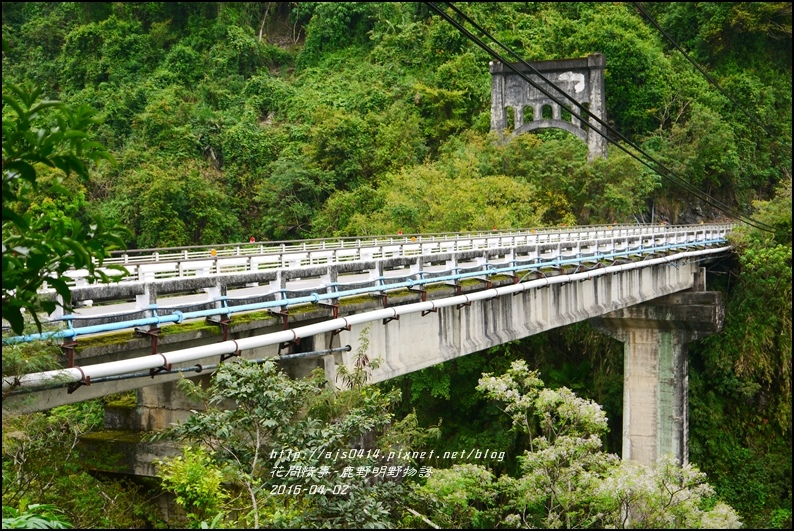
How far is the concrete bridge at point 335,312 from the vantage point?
9562mm

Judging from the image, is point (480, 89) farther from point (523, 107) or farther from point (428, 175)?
point (428, 175)

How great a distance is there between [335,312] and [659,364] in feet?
80.1

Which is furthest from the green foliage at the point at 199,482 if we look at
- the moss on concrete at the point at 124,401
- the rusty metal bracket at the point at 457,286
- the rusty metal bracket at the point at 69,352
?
the rusty metal bracket at the point at 457,286

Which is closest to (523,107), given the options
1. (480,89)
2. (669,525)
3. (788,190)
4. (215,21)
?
(480,89)

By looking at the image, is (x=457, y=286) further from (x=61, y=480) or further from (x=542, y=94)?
(x=542, y=94)

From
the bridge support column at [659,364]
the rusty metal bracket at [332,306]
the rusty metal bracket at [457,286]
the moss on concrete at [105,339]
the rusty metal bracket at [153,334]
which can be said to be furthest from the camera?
the bridge support column at [659,364]

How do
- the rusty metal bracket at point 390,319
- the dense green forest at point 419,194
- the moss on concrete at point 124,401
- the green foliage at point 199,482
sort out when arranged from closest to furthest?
the green foliage at point 199,482 < the dense green forest at point 419,194 < the moss on concrete at point 124,401 < the rusty metal bracket at point 390,319

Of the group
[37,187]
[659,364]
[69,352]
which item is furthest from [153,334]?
[659,364]

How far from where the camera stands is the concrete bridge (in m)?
9.56

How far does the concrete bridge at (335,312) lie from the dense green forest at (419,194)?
0.89 m

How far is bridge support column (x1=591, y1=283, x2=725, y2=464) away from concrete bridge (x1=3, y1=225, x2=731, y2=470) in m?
0.69

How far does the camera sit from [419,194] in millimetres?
37531

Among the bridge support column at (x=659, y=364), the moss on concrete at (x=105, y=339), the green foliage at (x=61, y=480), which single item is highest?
the moss on concrete at (x=105, y=339)

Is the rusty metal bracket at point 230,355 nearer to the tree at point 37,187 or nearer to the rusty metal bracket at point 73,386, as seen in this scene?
the rusty metal bracket at point 73,386
